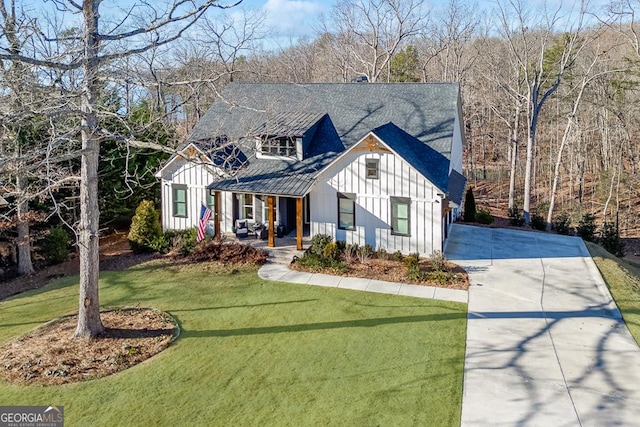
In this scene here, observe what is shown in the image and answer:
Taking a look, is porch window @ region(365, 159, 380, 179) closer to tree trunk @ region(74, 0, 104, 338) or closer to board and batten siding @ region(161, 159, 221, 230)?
board and batten siding @ region(161, 159, 221, 230)

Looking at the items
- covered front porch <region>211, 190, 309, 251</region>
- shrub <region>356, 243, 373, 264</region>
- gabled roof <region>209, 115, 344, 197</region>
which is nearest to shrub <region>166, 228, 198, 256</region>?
covered front porch <region>211, 190, 309, 251</region>

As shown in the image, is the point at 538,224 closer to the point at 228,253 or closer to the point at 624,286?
the point at 624,286

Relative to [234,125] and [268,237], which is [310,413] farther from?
[234,125]

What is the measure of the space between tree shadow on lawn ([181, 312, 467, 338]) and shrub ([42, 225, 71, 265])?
9.97m

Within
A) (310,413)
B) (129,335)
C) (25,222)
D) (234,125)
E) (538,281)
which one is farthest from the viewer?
(234,125)

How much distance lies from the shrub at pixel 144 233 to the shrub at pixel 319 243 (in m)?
6.16

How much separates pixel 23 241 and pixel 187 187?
6.17m

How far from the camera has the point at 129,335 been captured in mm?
10805

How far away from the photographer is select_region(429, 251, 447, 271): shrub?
14961 mm

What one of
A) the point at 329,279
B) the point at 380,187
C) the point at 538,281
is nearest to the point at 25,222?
the point at 329,279

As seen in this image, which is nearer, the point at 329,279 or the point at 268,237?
the point at 329,279

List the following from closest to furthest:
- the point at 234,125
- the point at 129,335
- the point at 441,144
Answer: the point at 129,335
the point at 441,144
the point at 234,125

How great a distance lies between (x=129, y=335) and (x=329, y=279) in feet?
20.0

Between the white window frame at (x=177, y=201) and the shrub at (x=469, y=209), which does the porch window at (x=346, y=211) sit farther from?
the shrub at (x=469, y=209)
